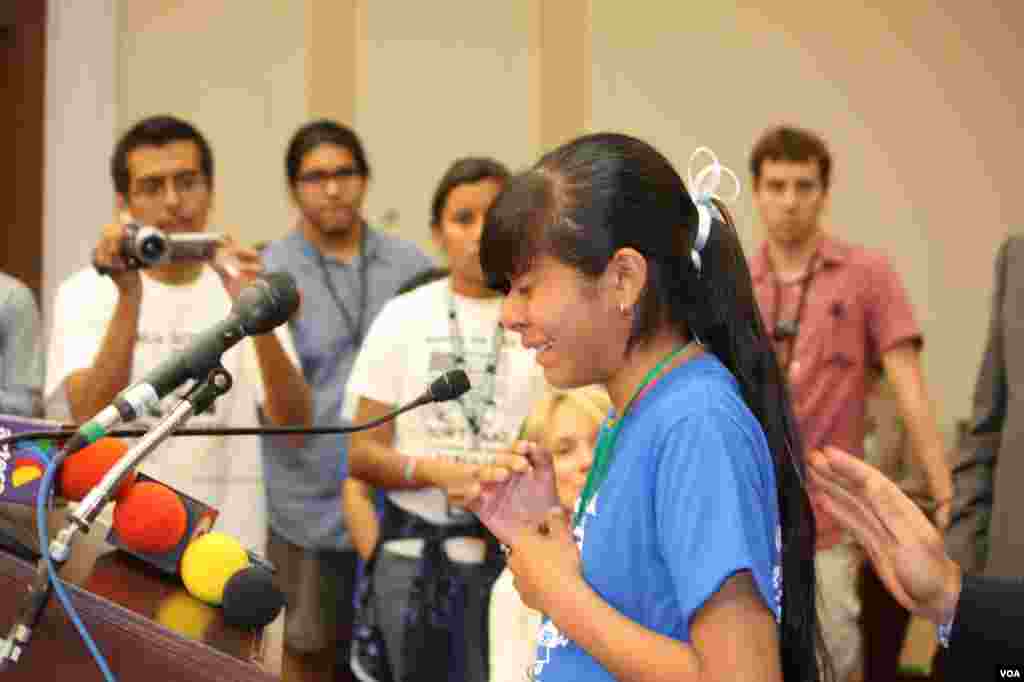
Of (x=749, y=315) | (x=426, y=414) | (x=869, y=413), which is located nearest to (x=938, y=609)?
(x=749, y=315)

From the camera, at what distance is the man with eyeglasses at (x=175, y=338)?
9.89ft

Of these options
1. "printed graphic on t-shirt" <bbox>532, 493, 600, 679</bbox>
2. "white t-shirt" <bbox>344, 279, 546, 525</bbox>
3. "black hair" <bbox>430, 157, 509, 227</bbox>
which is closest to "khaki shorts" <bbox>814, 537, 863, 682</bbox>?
"white t-shirt" <bbox>344, 279, 546, 525</bbox>

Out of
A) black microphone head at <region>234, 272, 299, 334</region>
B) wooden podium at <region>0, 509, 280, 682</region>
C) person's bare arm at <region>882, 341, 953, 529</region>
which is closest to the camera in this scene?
wooden podium at <region>0, 509, 280, 682</region>

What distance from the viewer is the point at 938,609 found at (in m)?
1.90

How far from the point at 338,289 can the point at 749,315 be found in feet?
8.12

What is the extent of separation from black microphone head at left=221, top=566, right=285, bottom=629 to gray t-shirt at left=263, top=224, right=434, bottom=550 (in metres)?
2.17

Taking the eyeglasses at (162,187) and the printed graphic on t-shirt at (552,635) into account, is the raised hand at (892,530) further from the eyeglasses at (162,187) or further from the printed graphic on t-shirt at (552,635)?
the eyeglasses at (162,187)

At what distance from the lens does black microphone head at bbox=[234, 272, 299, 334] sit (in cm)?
153

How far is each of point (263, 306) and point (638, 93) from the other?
451cm

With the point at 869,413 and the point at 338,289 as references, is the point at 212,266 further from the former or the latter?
the point at 869,413

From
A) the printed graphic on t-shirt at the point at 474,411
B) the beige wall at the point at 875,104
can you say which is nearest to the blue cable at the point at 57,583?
the printed graphic on t-shirt at the point at 474,411

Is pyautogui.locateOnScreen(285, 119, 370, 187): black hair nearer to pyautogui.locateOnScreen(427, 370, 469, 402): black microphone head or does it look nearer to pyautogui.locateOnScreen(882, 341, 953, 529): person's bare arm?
pyautogui.locateOnScreen(882, 341, 953, 529): person's bare arm

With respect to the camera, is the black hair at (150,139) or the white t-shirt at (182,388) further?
the black hair at (150,139)

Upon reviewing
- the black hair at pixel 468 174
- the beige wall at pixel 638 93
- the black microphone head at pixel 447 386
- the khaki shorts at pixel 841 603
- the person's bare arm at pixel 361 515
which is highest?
the beige wall at pixel 638 93
